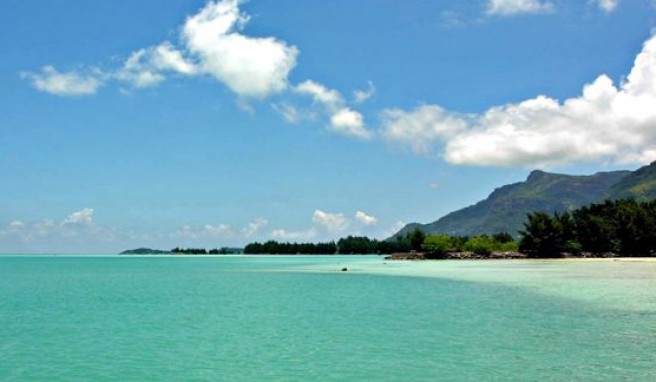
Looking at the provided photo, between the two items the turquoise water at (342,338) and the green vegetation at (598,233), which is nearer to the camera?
the turquoise water at (342,338)

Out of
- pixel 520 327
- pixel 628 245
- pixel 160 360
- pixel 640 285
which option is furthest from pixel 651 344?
pixel 628 245

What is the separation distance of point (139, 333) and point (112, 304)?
71.3ft

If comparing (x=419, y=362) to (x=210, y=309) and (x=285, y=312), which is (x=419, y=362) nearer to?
(x=285, y=312)

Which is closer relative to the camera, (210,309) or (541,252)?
(210,309)

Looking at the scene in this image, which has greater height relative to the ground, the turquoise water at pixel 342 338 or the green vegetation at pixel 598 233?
the green vegetation at pixel 598 233

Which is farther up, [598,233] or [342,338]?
[598,233]

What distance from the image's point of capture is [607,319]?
121ft

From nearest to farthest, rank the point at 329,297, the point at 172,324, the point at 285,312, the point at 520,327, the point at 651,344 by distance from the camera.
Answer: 1. the point at 651,344
2. the point at 520,327
3. the point at 172,324
4. the point at 285,312
5. the point at 329,297

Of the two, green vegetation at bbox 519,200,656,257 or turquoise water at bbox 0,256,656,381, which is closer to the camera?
turquoise water at bbox 0,256,656,381

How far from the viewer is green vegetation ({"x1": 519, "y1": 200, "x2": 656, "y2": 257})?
165 metres

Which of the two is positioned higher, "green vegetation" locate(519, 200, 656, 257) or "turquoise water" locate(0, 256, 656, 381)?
"green vegetation" locate(519, 200, 656, 257)

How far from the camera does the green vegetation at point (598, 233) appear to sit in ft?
542

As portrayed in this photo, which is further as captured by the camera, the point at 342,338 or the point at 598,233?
the point at 598,233

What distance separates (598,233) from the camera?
175 meters
